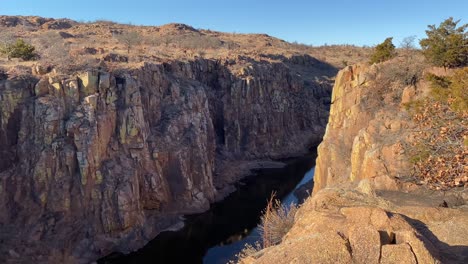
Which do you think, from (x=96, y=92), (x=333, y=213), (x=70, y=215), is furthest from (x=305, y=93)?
(x=333, y=213)

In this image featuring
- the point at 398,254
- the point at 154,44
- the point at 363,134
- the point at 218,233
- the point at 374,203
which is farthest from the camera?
the point at 154,44

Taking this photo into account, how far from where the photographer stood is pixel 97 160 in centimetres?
2931

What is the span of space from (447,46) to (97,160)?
25.6m

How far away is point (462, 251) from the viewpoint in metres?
8.47

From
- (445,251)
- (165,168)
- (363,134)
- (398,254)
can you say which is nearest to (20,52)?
(165,168)

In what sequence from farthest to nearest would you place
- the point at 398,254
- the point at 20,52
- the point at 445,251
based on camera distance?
1. the point at 20,52
2. the point at 445,251
3. the point at 398,254

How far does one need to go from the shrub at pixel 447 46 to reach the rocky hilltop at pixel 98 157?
77.6ft

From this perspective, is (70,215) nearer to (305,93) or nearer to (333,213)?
(333,213)

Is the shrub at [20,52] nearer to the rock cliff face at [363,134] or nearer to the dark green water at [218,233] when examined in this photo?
the dark green water at [218,233]

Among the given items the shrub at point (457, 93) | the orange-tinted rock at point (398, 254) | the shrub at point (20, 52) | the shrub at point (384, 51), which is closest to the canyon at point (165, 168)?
the orange-tinted rock at point (398, 254)

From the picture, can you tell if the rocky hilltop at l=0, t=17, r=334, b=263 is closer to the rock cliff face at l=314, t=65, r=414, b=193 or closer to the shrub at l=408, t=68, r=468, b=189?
the rock cliff face at l=314, t=65, r=414, b=193

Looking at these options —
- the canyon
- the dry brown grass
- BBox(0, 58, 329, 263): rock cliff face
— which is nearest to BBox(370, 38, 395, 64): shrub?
the canyon

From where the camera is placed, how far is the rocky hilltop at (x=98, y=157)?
26.9m

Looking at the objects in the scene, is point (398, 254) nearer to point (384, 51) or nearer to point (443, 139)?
point (443, 139)
